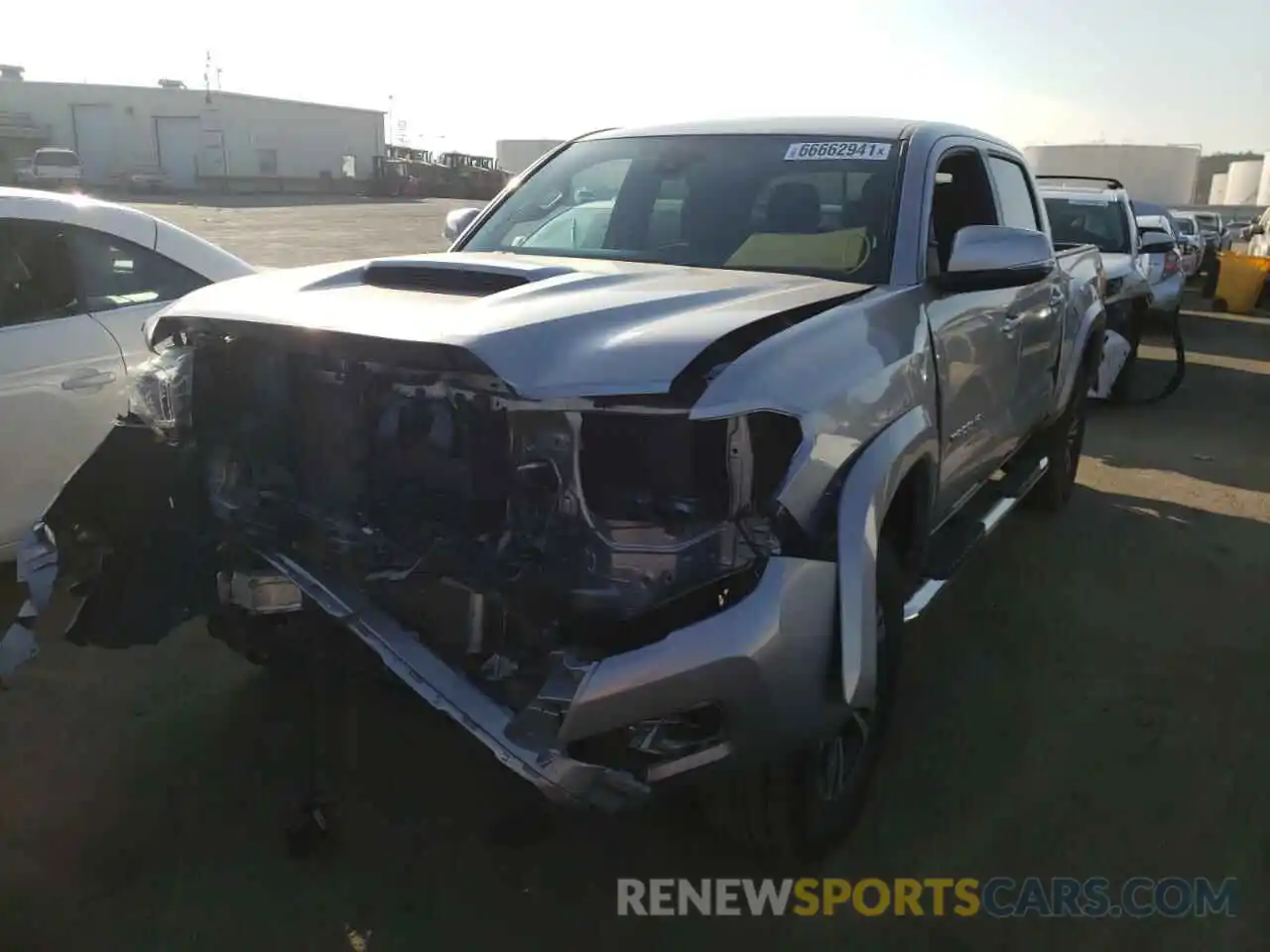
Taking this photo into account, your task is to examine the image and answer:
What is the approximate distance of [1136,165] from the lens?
3672 cm

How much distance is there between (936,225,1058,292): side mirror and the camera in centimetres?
321

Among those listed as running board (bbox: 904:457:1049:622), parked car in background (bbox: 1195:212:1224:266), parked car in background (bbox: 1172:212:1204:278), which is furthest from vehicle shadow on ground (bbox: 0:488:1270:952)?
parked car in background (bbox: 1195:212:1224:266)

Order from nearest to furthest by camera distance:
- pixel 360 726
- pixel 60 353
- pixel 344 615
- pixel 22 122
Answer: pixel 344 615, pixel 360 726, pixel 60 353, pixel 22 122

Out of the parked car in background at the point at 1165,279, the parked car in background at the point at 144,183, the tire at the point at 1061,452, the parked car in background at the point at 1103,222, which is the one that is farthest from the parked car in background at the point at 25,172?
the tire at the point at 1061,452

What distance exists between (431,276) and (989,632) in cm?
283

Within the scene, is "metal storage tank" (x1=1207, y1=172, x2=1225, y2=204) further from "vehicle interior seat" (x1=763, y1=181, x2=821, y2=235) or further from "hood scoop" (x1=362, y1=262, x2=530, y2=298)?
"hood scoop" (x1=362, y1=262, x2=530, y2=298)

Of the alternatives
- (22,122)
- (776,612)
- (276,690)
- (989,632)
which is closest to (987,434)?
(989,632)

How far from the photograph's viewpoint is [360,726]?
351 centimetres

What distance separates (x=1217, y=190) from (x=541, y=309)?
79168 millimetres

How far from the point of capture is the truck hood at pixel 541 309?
2.20 m

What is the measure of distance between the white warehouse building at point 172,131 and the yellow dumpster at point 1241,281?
4391 centimetres

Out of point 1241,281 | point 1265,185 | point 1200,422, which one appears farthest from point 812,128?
point 1265,185

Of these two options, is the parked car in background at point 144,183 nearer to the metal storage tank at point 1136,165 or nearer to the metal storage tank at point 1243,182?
the metal storage tank at point 1136,165

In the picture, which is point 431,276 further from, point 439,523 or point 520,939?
point 520,939
